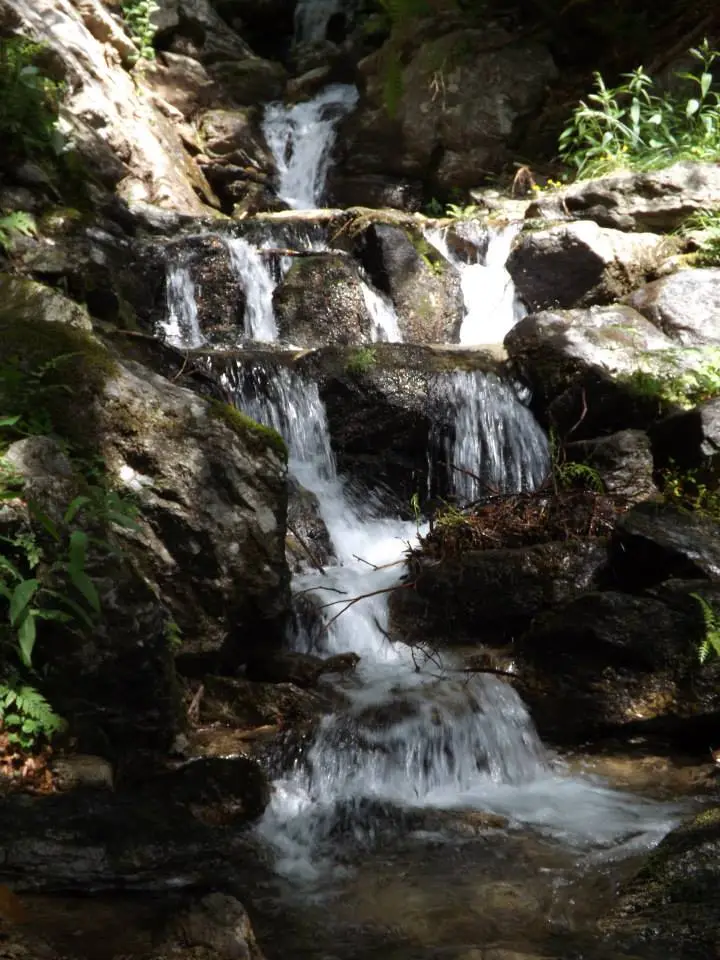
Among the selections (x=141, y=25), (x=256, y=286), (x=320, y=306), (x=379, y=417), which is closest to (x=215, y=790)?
(x=379, y=417)

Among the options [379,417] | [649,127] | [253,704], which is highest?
[649,127]

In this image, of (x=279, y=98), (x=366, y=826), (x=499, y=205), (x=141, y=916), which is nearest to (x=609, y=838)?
(x=366, y=826)

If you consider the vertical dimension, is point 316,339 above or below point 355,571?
above

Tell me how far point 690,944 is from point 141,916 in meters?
1.64

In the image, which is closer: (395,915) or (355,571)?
(395,915)

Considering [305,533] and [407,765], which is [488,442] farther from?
[407,765]

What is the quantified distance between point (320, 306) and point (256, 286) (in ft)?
2.64

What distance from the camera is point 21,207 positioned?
700 centimetres

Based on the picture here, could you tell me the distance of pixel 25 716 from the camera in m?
3.39

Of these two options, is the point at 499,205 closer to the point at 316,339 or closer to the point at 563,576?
the point at 316,339

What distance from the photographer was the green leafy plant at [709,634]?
187 inches

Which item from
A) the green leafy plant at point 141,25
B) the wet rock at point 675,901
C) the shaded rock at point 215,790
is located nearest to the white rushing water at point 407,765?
the shaded rock at point 215,790

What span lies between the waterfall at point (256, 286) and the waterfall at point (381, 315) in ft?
3.13

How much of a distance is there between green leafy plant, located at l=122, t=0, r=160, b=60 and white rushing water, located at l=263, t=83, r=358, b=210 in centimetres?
207
